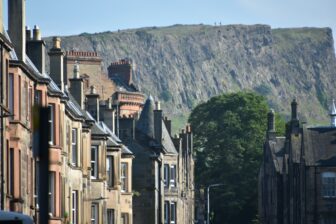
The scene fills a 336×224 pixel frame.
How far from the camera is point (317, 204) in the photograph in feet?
462

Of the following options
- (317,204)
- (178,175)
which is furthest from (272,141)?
(178,175)

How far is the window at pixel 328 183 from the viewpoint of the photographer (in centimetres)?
14062

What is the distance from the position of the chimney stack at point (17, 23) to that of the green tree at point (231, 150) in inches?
4012

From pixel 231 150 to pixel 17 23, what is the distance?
113780mm

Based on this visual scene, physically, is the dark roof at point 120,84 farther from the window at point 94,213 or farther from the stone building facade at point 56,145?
the window at point 94,213

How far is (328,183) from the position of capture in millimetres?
140875

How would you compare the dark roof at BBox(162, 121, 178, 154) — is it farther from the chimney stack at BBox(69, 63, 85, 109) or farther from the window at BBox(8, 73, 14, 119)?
the window at BBox(8, 73, 14, 119)

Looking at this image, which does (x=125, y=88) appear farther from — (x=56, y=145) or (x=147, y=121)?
(x=56, y=145)

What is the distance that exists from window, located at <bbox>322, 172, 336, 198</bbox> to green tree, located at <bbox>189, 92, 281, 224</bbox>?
22846mm

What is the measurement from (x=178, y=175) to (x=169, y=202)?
3942 millimetres

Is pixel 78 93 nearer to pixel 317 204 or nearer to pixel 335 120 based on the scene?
pixel 317 204

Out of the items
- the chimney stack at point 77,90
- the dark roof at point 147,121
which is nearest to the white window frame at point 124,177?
the chimney stack at point 77,90

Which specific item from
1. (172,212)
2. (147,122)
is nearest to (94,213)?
(147,122)

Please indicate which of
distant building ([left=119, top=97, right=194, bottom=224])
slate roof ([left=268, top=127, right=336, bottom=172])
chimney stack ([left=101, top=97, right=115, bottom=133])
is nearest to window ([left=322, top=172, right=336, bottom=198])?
slate roof ([left=268, top=127, right=336, bottom=172])
